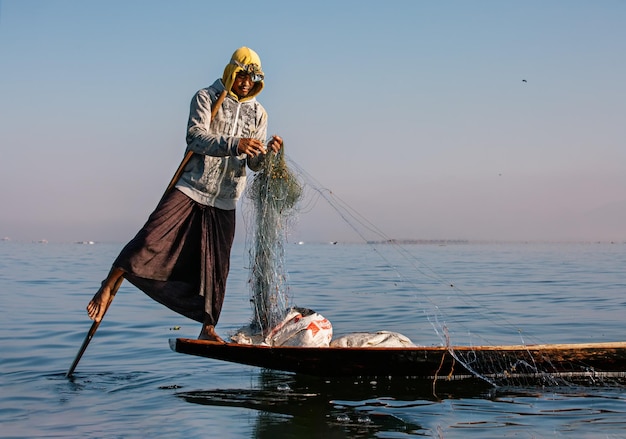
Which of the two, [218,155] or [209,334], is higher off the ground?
[218,155]

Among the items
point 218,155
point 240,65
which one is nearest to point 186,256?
point 218,155

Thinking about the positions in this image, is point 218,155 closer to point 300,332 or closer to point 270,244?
point 270,244

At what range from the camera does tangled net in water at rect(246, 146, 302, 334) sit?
621 centimetres

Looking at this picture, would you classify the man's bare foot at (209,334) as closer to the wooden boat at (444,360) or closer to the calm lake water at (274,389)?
the wooden boat at (444,360)

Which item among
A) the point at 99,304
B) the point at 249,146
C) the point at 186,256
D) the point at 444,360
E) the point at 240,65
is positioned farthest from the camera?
the point at 186,256

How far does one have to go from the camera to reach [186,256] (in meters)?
6.09

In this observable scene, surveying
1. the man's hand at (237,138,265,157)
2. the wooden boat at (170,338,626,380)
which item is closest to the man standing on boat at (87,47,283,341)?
the man's hand at (237,138,265,157)

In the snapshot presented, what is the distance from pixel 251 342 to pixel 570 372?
8.08 feet

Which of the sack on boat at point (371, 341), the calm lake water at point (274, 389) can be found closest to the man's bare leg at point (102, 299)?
the calm lake water at point (274, 389)

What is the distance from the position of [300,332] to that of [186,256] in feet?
3.56

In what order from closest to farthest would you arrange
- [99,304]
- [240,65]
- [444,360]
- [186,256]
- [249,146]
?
[249,146] < [444,360] < [240,65] < [99,304] < [186,256]

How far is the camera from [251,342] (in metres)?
6.23

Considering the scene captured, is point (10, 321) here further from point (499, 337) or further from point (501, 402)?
point (501, 402)

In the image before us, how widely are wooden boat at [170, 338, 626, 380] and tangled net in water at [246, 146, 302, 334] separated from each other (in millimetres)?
508
